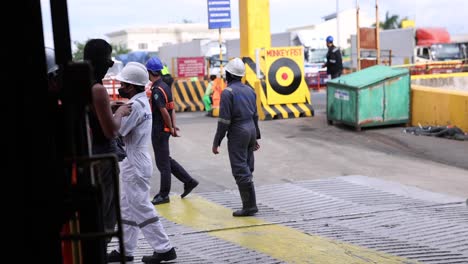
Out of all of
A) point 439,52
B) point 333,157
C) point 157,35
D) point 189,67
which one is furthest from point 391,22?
point 333,157

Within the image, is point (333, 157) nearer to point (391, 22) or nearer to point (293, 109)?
point (293, 109)

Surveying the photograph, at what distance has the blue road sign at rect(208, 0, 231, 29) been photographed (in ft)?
72.8

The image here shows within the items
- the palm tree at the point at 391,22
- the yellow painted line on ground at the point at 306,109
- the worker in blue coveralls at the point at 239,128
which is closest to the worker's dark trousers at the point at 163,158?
the worker in blue coveralls at the point at 239,128

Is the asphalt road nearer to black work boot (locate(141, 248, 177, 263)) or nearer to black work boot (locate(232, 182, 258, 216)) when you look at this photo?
black work boot (locate(232, 182, 258, 216))

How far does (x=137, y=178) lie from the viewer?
6.75m

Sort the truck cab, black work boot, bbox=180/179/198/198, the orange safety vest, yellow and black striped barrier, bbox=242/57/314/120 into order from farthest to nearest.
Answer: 1. the truck cab
2. the orange safety vest
3. yellow and black striped barrier, bbox=242/57/314/120
4. black work boot, bbox=180/179/198/198

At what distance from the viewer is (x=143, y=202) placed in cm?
672

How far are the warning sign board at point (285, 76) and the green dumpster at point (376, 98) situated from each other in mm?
2851

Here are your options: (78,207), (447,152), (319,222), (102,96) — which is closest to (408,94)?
(447,152)

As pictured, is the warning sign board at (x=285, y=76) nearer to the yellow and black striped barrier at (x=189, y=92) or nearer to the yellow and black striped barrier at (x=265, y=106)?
the yellow and black striped barrier at (x=265, y=106)

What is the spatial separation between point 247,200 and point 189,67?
2310cm

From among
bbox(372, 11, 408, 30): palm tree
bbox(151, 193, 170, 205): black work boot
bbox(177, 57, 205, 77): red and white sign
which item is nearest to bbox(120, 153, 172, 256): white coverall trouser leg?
bbox(151, 193, 170, 205): black work boot

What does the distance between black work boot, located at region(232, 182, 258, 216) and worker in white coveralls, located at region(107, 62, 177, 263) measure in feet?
7.41

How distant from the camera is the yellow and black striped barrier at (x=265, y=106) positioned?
1942cm
